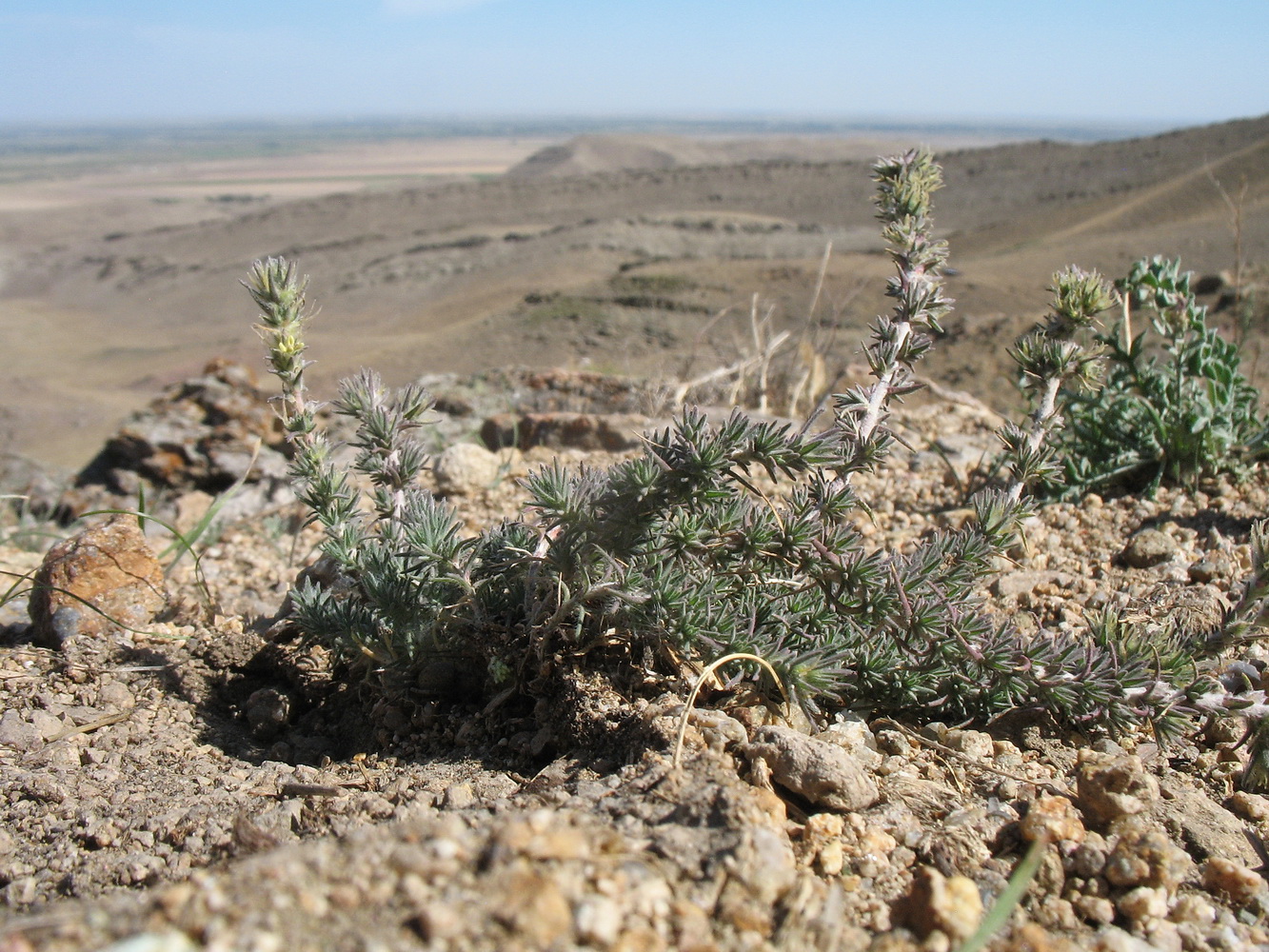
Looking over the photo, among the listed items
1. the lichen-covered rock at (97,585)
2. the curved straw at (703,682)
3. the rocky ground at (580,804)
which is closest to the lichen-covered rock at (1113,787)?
the rocky ground at (580,804)

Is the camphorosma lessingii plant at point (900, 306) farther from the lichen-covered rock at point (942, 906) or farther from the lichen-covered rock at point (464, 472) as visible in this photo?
the lichen-covered rock at point (464, 472)

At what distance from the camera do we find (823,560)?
1.79 meters

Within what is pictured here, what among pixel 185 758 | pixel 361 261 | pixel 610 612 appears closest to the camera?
pixel 610 612

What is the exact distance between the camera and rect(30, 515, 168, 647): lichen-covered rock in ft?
8.17

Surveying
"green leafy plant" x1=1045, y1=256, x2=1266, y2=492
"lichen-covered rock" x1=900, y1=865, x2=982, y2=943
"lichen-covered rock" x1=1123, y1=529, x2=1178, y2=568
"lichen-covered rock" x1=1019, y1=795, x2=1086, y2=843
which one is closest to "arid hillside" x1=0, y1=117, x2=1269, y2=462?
"green leafy plant" x1=1045, y1=256, x2=1266, y2=492

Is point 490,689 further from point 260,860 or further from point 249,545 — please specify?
point 249,545

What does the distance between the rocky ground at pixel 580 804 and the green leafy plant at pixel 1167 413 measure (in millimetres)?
209

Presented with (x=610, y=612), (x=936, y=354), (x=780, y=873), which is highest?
(x=610, y=612)

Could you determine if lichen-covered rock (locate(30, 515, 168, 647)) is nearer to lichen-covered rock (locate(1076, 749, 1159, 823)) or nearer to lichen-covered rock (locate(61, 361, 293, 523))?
lichen-covered rock (locate(1076, 749, 1159, 823))

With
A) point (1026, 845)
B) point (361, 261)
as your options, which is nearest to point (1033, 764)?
point (1026, 845)

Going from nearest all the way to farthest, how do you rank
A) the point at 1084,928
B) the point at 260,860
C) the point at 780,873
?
the point at 260,860 → the point at 780,873 → the point at 1084,928

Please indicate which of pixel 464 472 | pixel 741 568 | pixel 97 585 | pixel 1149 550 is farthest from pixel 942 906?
pixel 464 472

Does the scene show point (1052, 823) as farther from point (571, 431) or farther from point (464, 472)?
point (571, 431)

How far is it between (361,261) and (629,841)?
92.4 ft
